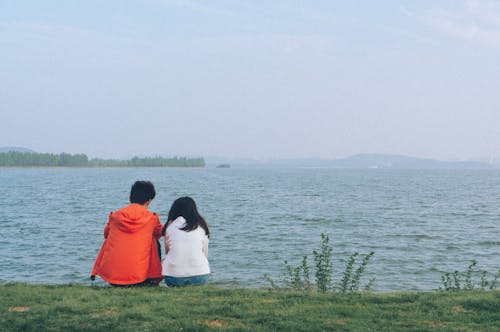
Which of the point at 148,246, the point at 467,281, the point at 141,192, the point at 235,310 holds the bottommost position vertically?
the point at 467,281

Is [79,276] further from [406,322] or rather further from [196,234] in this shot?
[406,322]

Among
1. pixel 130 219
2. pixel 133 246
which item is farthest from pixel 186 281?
pixel 130 219

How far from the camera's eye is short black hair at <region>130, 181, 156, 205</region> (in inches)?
401

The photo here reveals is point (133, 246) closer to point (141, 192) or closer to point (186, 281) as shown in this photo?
point (141, 192)

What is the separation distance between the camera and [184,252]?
1015 centimetres

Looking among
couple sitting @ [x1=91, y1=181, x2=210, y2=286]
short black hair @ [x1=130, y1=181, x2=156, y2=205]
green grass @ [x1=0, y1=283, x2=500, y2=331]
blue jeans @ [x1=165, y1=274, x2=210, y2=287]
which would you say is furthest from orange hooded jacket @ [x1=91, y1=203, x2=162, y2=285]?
blue jeans @ [x1=165, y1=274, x2=210, y2=287]

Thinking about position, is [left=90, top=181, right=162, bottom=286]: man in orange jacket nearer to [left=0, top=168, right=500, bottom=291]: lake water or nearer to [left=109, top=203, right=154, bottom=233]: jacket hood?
[left=109, top=203, right=154, bottom=233]: jacket hood

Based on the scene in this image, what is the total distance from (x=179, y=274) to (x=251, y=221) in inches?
1103

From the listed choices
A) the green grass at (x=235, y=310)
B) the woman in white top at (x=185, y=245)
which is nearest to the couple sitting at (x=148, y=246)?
the woman in white top at (x=185, y=245)

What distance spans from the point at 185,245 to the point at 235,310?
2051 mm

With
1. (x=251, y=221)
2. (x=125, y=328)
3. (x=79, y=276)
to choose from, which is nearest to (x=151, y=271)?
(x=125, y=328)

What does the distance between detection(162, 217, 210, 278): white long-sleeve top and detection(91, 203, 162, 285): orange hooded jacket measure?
0.94ft

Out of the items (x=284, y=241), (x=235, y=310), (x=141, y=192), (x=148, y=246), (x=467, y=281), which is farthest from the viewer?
(x=284, y=241)

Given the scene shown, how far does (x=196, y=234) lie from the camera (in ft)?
33.5
